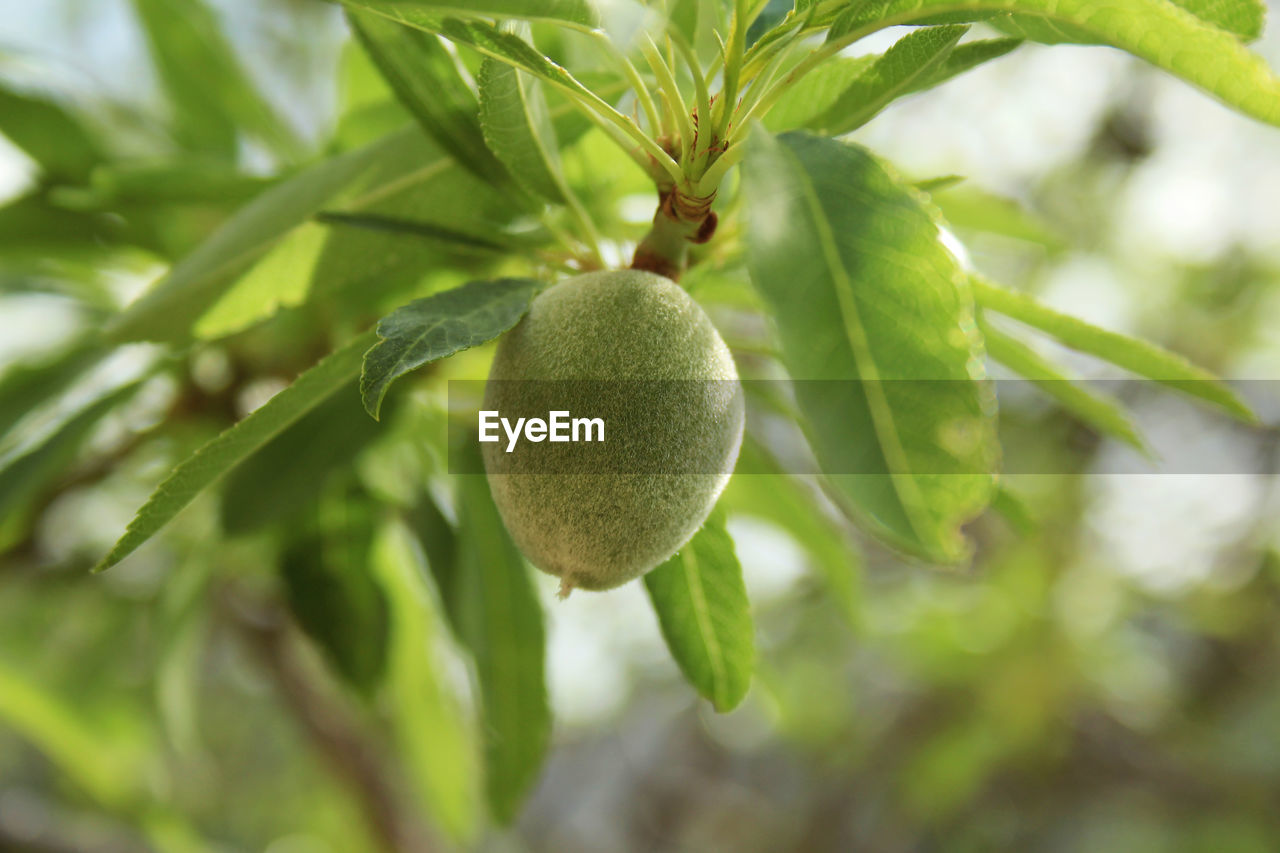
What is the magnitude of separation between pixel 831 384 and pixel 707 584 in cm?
29

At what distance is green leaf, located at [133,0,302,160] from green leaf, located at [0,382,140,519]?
0.40m

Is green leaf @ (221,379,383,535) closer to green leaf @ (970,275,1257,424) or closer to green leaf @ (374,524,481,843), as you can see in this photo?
green leaf @ (374,524,481,843)

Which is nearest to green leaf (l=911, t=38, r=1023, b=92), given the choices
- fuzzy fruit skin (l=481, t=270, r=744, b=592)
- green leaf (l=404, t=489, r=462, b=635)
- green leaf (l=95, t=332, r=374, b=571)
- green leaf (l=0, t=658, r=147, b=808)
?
fuzzy fruit skin (l=481, t=270, r=744, b=592)

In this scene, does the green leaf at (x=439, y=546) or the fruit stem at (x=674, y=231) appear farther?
the green leaf at (x=439, y=546)

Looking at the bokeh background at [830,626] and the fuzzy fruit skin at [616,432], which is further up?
the fuzzy fruit skin at [616,432]

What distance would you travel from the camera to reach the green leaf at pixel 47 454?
81 centimetres

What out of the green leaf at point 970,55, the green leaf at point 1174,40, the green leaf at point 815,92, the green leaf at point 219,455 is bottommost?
the green leaf at point 219,455

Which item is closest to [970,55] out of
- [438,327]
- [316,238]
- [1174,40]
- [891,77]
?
[891,77]

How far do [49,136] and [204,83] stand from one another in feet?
0.72

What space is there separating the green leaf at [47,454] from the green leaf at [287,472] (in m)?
0.15

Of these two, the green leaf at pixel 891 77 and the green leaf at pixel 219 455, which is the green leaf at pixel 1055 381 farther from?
the green leaf at pixel 219 455

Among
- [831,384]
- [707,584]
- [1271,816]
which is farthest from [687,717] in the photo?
[831,384]

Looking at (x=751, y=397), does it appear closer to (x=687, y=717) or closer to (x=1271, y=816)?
(x=1271, y=816)

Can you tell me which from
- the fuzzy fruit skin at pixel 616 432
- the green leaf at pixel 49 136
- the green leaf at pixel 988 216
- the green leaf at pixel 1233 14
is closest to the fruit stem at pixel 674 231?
the fuzzy fruit skin at pixel 616 432
